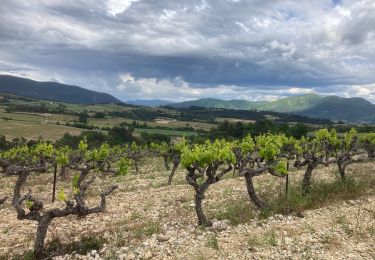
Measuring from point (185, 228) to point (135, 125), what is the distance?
10744 cm

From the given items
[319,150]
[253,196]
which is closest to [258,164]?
[253,196]

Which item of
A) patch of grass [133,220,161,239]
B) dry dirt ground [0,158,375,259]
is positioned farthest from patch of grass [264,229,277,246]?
patch of grass [133,220,161,239]

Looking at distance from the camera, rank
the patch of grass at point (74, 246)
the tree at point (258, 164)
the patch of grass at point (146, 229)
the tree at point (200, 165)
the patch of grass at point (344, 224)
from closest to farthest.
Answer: the patch of grass at point (74, 246) → the patch of grass at point (344, 224) → the patch of grass at point (146, 229) → the tree at point (200, 165) → the tree at point (258, 164)

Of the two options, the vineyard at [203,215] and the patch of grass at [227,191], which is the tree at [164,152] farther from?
the patch of grass at [227,191]

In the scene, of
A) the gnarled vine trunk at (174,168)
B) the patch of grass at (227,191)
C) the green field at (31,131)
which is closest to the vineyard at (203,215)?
the patch of grass at (227,191)

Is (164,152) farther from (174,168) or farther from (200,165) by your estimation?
(200,165)

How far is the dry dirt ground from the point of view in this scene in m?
→ 12.2

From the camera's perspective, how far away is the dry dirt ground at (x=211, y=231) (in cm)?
1216

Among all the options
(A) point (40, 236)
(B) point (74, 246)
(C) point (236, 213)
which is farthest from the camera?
(C) point (236, 213)

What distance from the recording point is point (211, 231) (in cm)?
1405

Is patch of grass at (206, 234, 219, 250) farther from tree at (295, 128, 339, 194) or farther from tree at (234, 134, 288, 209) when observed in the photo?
tree at (295, 128, 339, 194)

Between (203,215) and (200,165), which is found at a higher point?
(200,165)

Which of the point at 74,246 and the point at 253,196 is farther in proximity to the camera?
the point at 253,196

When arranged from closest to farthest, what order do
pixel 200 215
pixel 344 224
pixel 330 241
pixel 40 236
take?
pixel 40 236, pixel 330 241, pixel 344 224, pixel 200 215
